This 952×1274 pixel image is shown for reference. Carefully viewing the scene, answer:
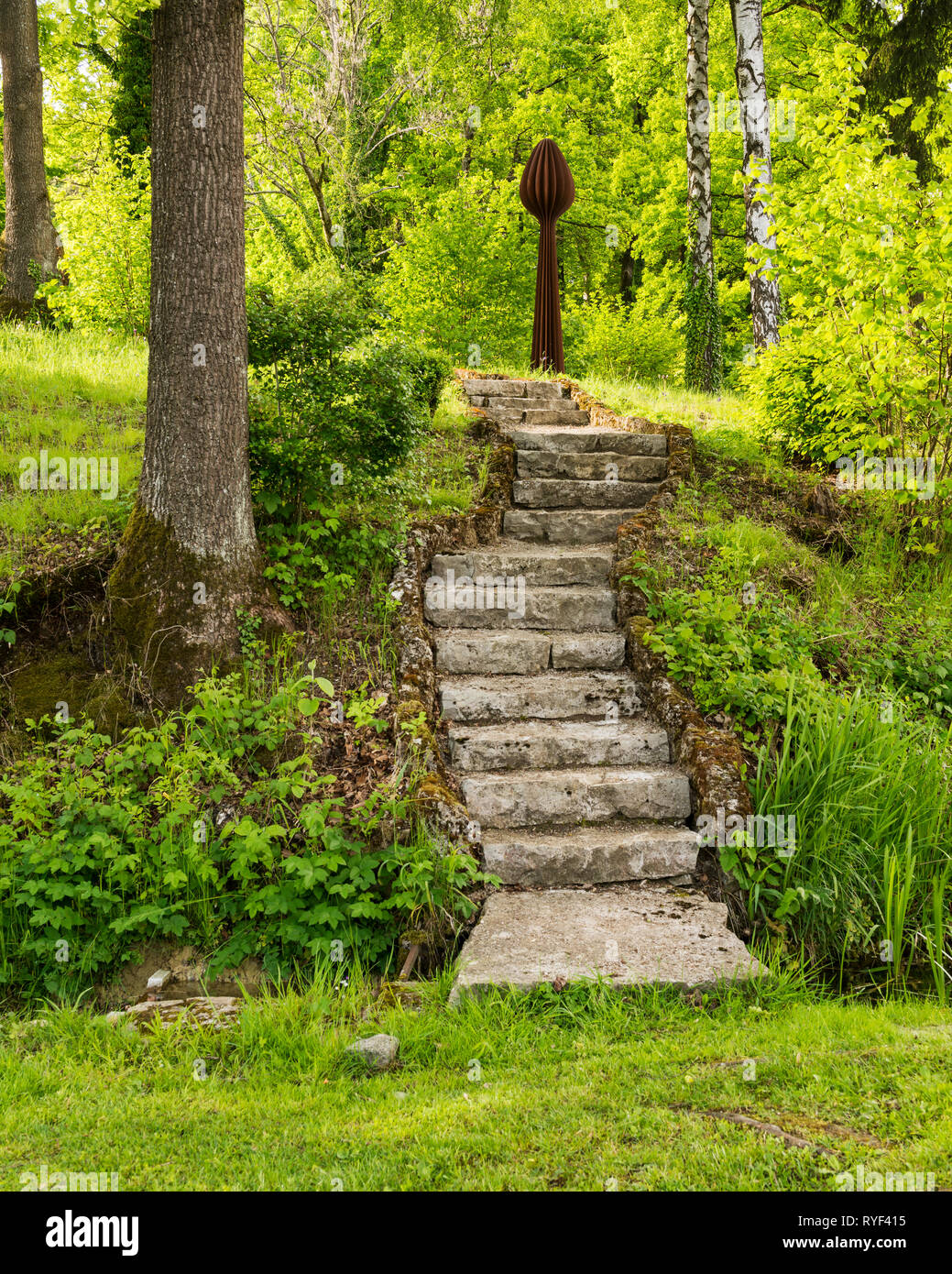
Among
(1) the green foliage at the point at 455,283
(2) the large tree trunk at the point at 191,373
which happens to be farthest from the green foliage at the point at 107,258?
(2) the large tree trunk at the point at 191,373

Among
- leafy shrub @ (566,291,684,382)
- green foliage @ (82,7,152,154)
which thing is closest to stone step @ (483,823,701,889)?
green foliage @ (82,7,152,154)

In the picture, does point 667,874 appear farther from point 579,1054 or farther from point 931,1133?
point 931,1133

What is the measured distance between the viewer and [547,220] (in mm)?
11984

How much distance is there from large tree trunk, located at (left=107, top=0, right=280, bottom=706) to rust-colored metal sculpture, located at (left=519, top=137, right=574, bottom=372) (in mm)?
6939

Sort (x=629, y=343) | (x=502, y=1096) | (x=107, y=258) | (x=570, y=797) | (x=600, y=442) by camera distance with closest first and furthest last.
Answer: (x=502, y=1096), (x=570, y=797), (x=600, y=442), (x=107, y=258), (x=629, y=343)

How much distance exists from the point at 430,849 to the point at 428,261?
12.6 m

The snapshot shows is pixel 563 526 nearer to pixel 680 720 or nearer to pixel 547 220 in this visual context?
pixel 680 720

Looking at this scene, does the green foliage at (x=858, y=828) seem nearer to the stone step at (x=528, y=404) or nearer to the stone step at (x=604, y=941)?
the stone step at (x=604, y=941)

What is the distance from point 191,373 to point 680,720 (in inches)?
139

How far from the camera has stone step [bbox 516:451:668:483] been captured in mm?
8352

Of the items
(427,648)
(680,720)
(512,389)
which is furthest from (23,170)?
(680,720)

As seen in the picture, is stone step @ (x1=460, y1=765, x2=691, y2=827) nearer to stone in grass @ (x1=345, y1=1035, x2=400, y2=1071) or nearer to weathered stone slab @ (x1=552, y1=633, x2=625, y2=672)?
weathered stone slab @ (x1=552, y1=633, x2=625, y2=672)

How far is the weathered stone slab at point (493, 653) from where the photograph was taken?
242 inches

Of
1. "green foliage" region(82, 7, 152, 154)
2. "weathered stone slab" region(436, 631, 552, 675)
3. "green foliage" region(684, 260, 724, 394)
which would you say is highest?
"green foliage" region(82, 7, 152, 154)
